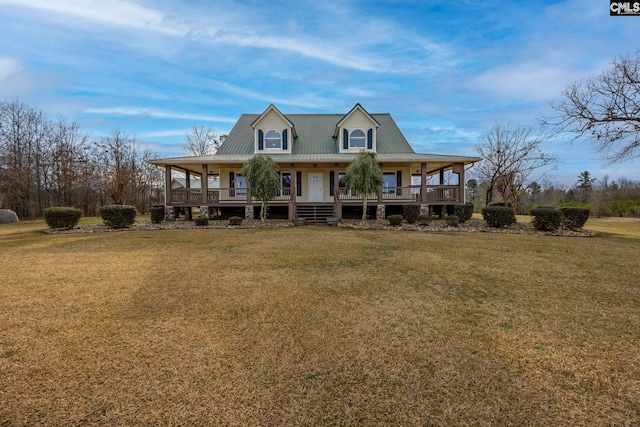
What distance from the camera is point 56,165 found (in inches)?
1105

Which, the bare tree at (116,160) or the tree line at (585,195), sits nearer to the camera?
the bare tree at (116,160)

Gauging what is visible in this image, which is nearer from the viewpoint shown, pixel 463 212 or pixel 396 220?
pixel 396 220

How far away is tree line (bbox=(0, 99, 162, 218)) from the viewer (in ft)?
84.3

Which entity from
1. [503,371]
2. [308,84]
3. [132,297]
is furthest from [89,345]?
[308,84]

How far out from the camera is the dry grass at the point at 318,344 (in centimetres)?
235

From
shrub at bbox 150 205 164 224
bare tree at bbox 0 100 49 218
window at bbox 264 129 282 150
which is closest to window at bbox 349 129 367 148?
window at bbox 264 129 282 150

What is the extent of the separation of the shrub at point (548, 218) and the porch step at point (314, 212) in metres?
10.6

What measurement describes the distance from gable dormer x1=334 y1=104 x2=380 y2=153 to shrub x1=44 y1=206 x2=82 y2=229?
50.6 feet

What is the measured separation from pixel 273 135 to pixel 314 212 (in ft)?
20.5

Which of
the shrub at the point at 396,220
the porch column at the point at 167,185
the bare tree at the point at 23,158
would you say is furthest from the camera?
the bare tree at the point at 23,158

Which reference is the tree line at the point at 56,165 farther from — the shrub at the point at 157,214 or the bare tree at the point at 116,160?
the shrub at the point at 157,214

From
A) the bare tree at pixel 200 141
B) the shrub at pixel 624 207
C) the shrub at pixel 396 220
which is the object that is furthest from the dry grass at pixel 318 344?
the bare tree at pixel 200 141

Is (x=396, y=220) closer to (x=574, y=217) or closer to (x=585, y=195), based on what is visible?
(x=574, y=217)

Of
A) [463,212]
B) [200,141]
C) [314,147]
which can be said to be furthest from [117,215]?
[200,141]
